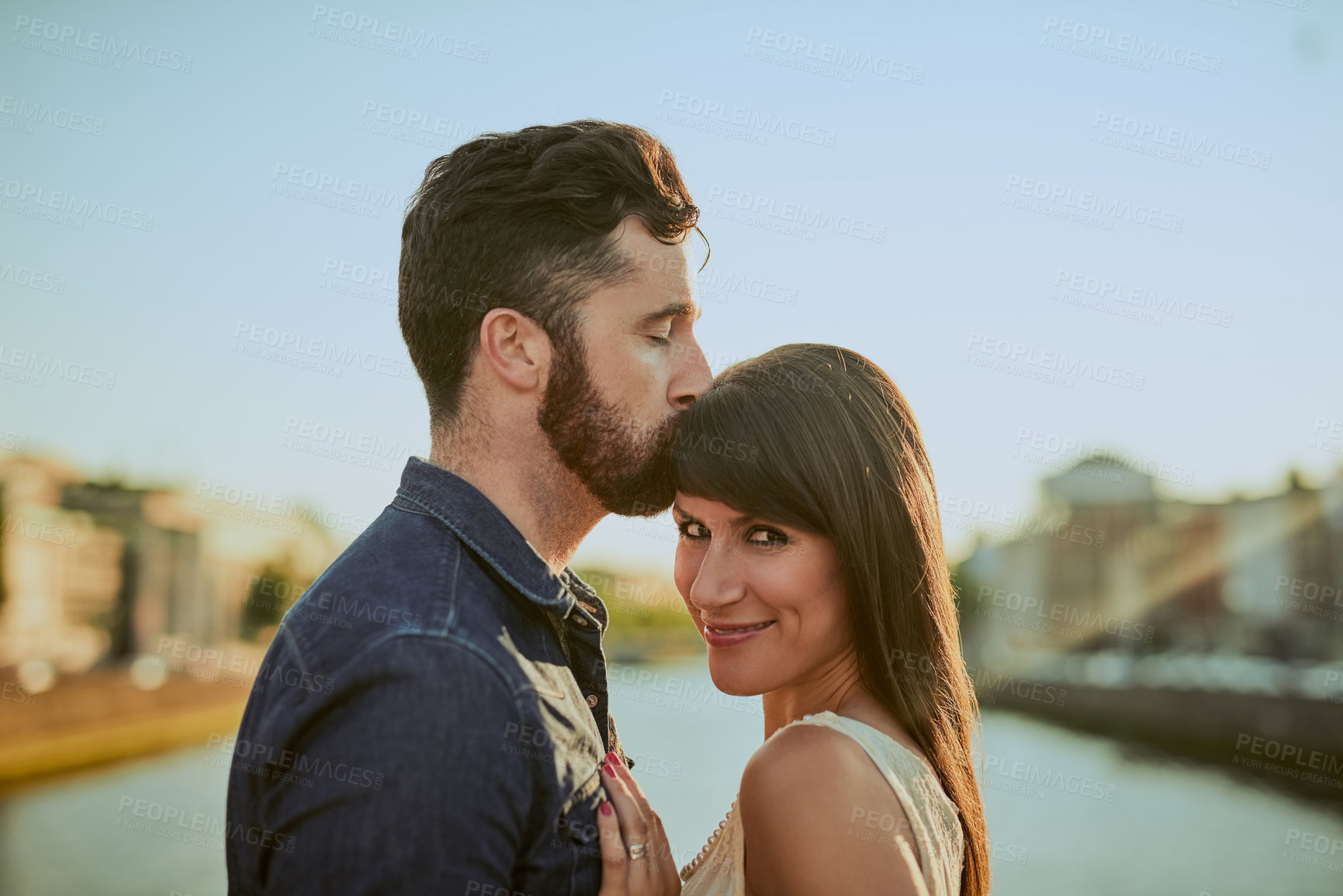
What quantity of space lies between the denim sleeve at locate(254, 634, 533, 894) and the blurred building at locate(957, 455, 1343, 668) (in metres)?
46.3

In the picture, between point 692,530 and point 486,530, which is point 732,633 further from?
point 486,530

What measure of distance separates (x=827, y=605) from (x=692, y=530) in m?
0.50

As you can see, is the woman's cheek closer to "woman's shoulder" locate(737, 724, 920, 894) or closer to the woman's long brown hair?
the woman's long brown hair

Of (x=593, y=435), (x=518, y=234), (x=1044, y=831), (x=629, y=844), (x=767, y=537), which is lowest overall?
(x=1044, y=831)

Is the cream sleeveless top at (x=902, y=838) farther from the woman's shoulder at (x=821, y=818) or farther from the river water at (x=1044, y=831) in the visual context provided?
the river water at (x=1044, y=831)

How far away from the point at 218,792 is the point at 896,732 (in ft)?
144

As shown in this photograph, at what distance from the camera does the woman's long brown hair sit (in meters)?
2.64

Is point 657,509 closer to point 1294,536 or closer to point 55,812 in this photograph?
point 55,812

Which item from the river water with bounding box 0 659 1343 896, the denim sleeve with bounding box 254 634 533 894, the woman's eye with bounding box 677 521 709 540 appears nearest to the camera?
the denim sleeve with bounding box 254 634 533 894

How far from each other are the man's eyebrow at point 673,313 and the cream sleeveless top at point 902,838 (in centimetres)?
116

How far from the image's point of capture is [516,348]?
2561 mm

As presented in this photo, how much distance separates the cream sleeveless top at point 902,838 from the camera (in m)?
2.35

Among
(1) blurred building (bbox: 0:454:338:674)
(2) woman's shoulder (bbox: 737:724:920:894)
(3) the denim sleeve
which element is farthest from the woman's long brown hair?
(1) blurred building (bbox: 0:454:338:674)

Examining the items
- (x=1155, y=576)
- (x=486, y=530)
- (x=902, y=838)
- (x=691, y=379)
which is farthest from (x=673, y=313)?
(x=1155, y=576)
